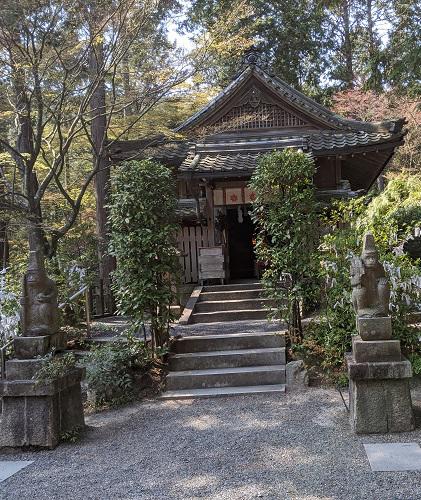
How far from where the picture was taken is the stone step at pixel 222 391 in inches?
264

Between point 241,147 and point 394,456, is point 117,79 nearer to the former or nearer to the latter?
point 241,147

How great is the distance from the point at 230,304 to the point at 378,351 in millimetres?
5452

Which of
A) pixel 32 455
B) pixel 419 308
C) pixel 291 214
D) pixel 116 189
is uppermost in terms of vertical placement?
pixel 116 189

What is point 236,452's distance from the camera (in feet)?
15.7

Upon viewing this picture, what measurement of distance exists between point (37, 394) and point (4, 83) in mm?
6301

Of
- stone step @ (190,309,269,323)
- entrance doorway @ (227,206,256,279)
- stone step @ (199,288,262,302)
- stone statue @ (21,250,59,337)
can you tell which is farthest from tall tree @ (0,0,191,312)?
entrance doorway @ (227,206,256,279)

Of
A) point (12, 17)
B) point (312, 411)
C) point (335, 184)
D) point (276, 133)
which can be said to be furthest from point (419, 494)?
point (276, 133)

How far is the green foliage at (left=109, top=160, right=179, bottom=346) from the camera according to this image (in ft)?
23.8

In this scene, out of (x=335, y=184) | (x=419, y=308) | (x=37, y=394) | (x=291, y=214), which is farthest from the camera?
(x=335, y=184)

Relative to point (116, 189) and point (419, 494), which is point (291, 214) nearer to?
point (116, 189)

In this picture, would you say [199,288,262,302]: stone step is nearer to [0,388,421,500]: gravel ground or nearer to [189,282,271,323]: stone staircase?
[189,282,271,323]: stone staircase

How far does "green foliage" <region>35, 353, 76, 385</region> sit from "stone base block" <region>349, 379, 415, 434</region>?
312 centimetres

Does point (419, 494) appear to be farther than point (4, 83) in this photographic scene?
No

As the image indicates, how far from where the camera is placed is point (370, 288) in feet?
17.3
